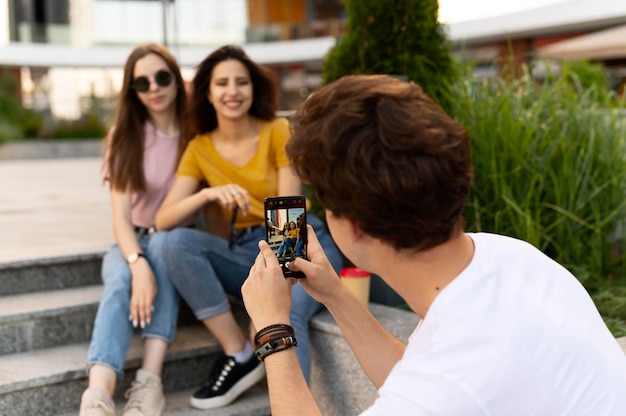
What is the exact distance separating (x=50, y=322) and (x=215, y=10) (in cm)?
2853

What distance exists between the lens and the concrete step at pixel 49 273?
11.9 ft

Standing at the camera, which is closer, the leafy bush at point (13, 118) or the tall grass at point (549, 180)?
the tall grass at point (549, 180)

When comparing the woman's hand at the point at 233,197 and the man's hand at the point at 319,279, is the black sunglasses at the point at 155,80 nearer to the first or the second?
the woman's hand at the point at 233,197

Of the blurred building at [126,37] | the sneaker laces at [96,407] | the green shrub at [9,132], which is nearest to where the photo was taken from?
the sneaker laces at [96,407]

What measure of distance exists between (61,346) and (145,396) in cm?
62

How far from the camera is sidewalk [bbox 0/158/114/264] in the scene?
13.1 ft

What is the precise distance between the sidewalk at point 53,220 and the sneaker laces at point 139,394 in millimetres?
940

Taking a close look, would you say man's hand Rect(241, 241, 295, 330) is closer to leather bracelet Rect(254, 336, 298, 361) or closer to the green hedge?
leather bracelet Rect(254, 336, 298, 361)

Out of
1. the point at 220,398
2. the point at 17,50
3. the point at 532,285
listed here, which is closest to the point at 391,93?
the point at 532,285

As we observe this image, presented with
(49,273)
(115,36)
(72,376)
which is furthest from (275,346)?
(115,36)

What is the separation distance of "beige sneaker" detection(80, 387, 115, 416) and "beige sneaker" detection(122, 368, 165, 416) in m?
0.11

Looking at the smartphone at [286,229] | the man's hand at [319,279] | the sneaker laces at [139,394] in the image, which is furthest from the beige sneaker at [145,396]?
the man's hand at [319,279]

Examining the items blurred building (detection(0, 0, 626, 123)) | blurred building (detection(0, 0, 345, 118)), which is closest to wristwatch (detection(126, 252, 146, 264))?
blurred building (detection(0, 0, 626, 123))

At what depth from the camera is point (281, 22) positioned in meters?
32.6
